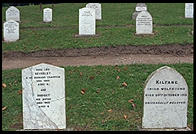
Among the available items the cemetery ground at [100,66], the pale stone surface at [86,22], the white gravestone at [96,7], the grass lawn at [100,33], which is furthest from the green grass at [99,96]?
the white gravestone at [96,7]

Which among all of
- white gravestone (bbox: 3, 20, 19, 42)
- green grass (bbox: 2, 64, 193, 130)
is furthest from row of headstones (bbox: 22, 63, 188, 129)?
white gravestone (bbox: 3, 20, 19, 42)

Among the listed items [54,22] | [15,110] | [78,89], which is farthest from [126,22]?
[15,110]

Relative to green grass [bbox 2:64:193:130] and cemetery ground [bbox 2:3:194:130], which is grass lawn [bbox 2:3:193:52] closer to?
cemetery ground [bbox 2:3:194:130]

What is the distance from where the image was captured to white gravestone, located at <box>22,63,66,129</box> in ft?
17.1

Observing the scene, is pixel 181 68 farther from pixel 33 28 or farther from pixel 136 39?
pixel 33 28

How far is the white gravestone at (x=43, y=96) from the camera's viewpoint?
5.21 metres

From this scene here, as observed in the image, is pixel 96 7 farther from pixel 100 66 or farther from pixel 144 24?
pixel 100 66

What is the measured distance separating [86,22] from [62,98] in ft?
24.6

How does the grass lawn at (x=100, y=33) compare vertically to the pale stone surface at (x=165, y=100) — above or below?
above

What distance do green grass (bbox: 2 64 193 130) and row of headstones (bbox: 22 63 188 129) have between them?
33 centimetres

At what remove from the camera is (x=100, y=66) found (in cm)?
888

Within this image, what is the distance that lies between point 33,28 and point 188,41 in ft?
22.3

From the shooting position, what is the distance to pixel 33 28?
49.5ft

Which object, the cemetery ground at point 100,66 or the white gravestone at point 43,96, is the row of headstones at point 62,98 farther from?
the cemetery ground at point 100,66
